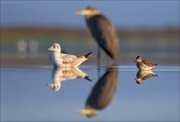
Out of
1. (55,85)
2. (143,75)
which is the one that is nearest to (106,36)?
(143,75)

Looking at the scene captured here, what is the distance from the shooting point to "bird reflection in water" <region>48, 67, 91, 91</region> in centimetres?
831

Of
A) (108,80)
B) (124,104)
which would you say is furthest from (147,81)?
(124,104)

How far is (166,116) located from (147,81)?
8.79ft

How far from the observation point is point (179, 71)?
10.7 meters

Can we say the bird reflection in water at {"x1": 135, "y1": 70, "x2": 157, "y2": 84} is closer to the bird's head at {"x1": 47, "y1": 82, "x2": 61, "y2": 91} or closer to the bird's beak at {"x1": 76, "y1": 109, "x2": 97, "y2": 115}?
the bird's head at {"x1": 47, "y1": 82, "x2": 61, "y2": 91}

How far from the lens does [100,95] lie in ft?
24.1

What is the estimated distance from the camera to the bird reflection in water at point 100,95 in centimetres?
643

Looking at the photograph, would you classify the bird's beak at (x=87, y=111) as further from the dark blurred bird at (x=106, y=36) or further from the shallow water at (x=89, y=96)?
the dark blurred bird at (x=106, y=36)

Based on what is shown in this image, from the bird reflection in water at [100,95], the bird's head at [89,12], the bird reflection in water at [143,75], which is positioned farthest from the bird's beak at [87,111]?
the bird's head at [89,12]

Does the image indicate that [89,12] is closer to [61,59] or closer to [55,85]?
[61,59]

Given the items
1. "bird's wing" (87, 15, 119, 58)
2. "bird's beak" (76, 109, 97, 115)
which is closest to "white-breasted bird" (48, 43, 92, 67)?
"bird's wing" (87, 15, 119, 58)

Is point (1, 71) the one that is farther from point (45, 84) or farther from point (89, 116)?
point (89, 116)

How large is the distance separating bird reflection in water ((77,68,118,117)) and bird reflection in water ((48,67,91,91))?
0.35 m

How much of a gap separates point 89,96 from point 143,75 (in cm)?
262
